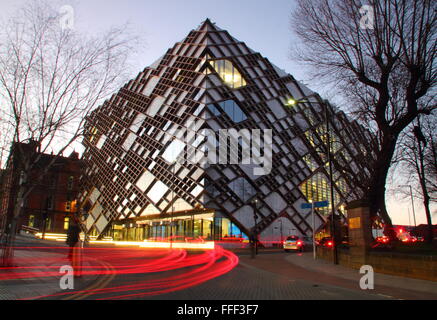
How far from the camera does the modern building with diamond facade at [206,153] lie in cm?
4459

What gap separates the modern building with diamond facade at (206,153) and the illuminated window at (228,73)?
0.54ft

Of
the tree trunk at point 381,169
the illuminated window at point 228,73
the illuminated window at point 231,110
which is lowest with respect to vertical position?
the tree trunk at point 381,169

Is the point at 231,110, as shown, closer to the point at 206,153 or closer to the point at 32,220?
the point at 206,153

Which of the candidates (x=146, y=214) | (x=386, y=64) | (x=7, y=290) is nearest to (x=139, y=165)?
(x=146, y=214)

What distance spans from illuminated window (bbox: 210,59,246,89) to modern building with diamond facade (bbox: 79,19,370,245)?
0.54 feet

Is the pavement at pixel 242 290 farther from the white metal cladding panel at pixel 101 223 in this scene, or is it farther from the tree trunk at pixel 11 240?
the white metal cladding panel at pixel 101 223

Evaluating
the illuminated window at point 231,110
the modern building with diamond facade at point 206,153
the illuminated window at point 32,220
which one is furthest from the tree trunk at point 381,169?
the illuminated window at point 32,220

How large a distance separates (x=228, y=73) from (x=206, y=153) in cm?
1500

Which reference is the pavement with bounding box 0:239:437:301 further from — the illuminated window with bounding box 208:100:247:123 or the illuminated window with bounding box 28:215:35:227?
the illuminated window with bounding box 28:215:35:227

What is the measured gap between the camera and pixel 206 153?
141 ft

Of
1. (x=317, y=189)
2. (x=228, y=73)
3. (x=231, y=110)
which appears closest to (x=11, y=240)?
(x=231, y=110)

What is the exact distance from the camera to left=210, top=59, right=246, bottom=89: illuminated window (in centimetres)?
4984

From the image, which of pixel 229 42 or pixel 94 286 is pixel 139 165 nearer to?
pixel 229 42

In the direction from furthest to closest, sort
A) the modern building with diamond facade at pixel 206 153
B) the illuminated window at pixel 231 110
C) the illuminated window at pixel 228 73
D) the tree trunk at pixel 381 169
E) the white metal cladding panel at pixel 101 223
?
1. the white metal cladding panel at pixel 101 223
2. the illuminated window at pixel 228 73
3. the illuminated window at pixel 231 110
4. the modern building with diamond facade at pixel 206 153
5. the tree trunk at pixel 381 169
